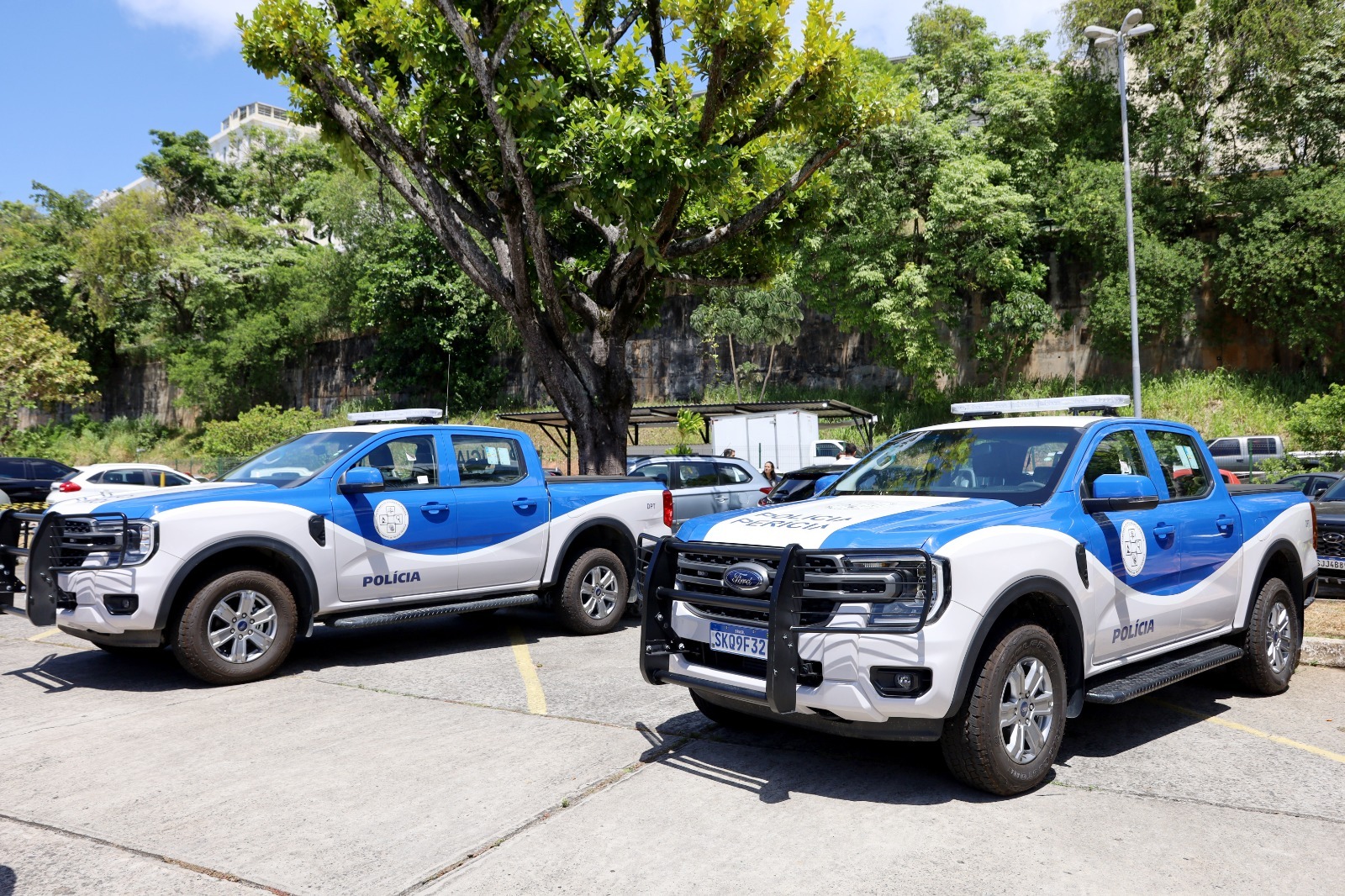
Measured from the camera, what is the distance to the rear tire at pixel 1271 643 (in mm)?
6723

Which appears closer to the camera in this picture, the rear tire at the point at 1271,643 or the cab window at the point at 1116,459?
the cab window at the point at 1116,459

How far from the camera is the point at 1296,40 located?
2961 centimetres

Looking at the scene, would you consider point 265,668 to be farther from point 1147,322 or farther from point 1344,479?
point 1147,322

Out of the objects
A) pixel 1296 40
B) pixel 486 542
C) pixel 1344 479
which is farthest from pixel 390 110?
pixel 1296 40

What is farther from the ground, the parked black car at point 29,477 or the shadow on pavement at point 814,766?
the parked black car at point 29,477

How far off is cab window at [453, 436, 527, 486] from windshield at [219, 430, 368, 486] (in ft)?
2.84

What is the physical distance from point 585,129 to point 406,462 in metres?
5.17

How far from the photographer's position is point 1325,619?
353 inches

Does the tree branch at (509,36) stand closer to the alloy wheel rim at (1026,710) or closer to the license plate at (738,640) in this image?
the license plate at (738,640)

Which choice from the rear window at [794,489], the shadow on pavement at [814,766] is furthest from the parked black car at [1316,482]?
the shadow on pavement at [814,766]

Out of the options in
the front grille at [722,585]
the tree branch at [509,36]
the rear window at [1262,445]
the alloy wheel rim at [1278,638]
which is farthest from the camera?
the rear window at [1262,445]

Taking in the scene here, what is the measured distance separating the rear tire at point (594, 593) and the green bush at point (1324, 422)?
1543 cm

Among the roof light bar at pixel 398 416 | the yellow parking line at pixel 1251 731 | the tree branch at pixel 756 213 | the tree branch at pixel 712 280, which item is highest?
the tree branch at pixel 756 213

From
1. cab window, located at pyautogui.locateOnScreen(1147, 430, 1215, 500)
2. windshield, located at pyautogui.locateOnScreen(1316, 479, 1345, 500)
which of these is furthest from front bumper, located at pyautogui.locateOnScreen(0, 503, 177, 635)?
windshield, located at pyautogui.locateOnScreen(1316, 479, 1345, 500)
